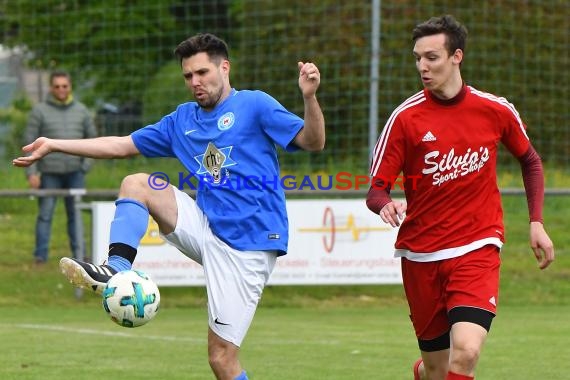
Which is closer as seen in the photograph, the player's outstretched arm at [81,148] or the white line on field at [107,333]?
the player's outstretched arm at [81,148]

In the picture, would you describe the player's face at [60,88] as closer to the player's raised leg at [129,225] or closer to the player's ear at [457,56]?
the player's raised leg at [129,225]

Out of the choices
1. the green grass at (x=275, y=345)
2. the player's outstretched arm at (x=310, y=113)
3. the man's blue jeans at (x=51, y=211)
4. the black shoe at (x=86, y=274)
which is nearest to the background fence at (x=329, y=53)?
the man's blue jeans at (x=51, y=211)

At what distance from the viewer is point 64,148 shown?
6.64 meters

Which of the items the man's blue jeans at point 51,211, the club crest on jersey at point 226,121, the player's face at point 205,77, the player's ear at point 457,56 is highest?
the player's ear at point 457,56

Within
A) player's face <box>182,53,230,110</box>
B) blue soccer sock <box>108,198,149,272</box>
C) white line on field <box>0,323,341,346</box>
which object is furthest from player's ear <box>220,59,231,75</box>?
white line on field <box>0,323,341,346</box>

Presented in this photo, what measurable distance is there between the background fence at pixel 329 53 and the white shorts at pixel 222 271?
986 cm

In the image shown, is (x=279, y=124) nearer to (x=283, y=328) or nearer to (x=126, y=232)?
(x=126, y=232)

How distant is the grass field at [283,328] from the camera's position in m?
8.80

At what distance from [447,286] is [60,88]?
7965mm

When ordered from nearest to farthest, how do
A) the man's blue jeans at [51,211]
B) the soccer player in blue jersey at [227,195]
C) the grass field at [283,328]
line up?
the soccer player in blue jersey at [227,195], the grass field at [283,328], the man's blue jeans at [51,211]

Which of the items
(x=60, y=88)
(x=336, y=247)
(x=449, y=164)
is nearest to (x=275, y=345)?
(x=336, y=247)

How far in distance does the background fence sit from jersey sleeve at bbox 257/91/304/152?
9824 mm

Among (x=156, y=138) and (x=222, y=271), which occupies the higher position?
(x=156, y=138)

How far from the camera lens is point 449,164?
6.36m
